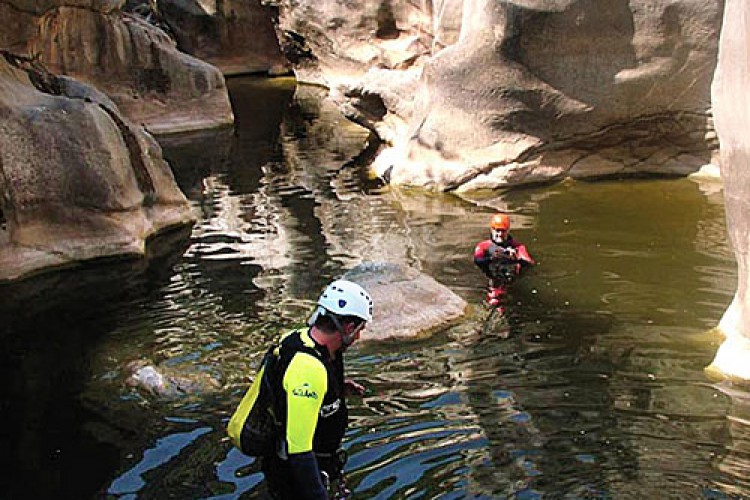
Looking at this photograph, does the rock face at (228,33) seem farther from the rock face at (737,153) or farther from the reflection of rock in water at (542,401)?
the rock face at (737,153)

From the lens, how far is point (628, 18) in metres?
15.1

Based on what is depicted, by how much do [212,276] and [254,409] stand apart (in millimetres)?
7026

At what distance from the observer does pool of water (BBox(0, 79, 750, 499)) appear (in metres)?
6.63

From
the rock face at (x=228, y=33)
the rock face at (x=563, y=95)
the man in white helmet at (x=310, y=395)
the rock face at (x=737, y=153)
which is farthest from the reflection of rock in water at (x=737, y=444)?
the rock face at (x=228, y=33)

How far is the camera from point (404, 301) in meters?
9.71

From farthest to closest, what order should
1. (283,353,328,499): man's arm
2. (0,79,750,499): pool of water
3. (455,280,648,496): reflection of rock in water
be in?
(0,79,750,499): pool of water
(455,280,648,496): reflection of rock in water
(283,353,328,499): man's arm

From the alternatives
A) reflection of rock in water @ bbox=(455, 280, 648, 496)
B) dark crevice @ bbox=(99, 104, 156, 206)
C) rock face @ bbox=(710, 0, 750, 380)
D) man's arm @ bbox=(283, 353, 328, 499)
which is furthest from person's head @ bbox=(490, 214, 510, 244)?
man's arm @ bbox=(283, 353, 328, 499)

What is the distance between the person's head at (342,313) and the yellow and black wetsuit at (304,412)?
3.8 inches

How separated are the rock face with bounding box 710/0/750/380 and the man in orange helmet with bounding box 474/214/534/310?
2.91 meters

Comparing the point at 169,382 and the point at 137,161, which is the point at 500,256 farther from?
the point at 137,161

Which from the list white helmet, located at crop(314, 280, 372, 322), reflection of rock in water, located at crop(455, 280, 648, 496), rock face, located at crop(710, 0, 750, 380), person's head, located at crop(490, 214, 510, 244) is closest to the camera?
white helmet, located at crop(314, 280, 372, 322)

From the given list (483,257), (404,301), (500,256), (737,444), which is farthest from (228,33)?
(737,444)

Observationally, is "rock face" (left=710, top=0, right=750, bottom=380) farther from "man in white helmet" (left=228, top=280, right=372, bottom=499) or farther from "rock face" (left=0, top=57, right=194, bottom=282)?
"rock face" (left=0, top=57, right=194, bottom=282)

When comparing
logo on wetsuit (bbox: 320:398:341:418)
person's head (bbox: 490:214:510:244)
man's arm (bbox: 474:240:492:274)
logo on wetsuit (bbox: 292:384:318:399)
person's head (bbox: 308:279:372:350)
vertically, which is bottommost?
man's arm (bbox: 474:240:492:274)
